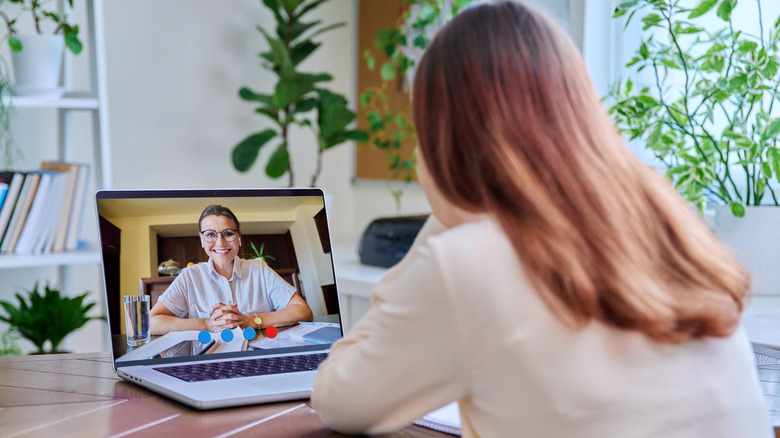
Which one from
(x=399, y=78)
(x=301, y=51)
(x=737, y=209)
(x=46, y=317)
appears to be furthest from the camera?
(x=399, y=78)

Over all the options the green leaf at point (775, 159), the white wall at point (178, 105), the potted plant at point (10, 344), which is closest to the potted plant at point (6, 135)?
the white wall at point (178, 105)

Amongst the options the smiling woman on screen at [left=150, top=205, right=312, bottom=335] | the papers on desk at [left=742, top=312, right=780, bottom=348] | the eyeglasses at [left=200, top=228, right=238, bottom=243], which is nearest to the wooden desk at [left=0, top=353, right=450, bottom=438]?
the smiling woman on screen at [left=150, top=205, right=312, bottom=335]

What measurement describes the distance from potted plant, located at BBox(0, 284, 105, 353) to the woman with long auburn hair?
1686mm

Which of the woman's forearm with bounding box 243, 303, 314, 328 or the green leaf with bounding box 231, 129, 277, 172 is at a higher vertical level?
the green leaf with bounding box 231, 129, 277, 172

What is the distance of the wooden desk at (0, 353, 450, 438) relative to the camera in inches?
33.5

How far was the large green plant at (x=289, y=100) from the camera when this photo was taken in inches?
111

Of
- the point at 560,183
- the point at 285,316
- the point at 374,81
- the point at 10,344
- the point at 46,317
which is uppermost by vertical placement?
the point at 374,81

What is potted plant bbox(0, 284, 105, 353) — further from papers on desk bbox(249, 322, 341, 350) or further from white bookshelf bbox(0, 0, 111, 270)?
papers on desk bbox(249, 322, 341, 350)

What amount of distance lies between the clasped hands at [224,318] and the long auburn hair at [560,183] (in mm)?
455

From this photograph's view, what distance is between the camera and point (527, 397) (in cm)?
68

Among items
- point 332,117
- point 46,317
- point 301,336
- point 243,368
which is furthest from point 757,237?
point 46,317

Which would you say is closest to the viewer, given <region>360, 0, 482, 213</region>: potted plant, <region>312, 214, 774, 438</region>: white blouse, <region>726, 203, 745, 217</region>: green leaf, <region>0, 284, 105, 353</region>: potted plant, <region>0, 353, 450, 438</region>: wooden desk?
<region>312, 214, 774, 438</region>: white blouse

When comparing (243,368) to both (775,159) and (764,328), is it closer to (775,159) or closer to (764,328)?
(764,328)

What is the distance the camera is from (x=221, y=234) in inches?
44.3
